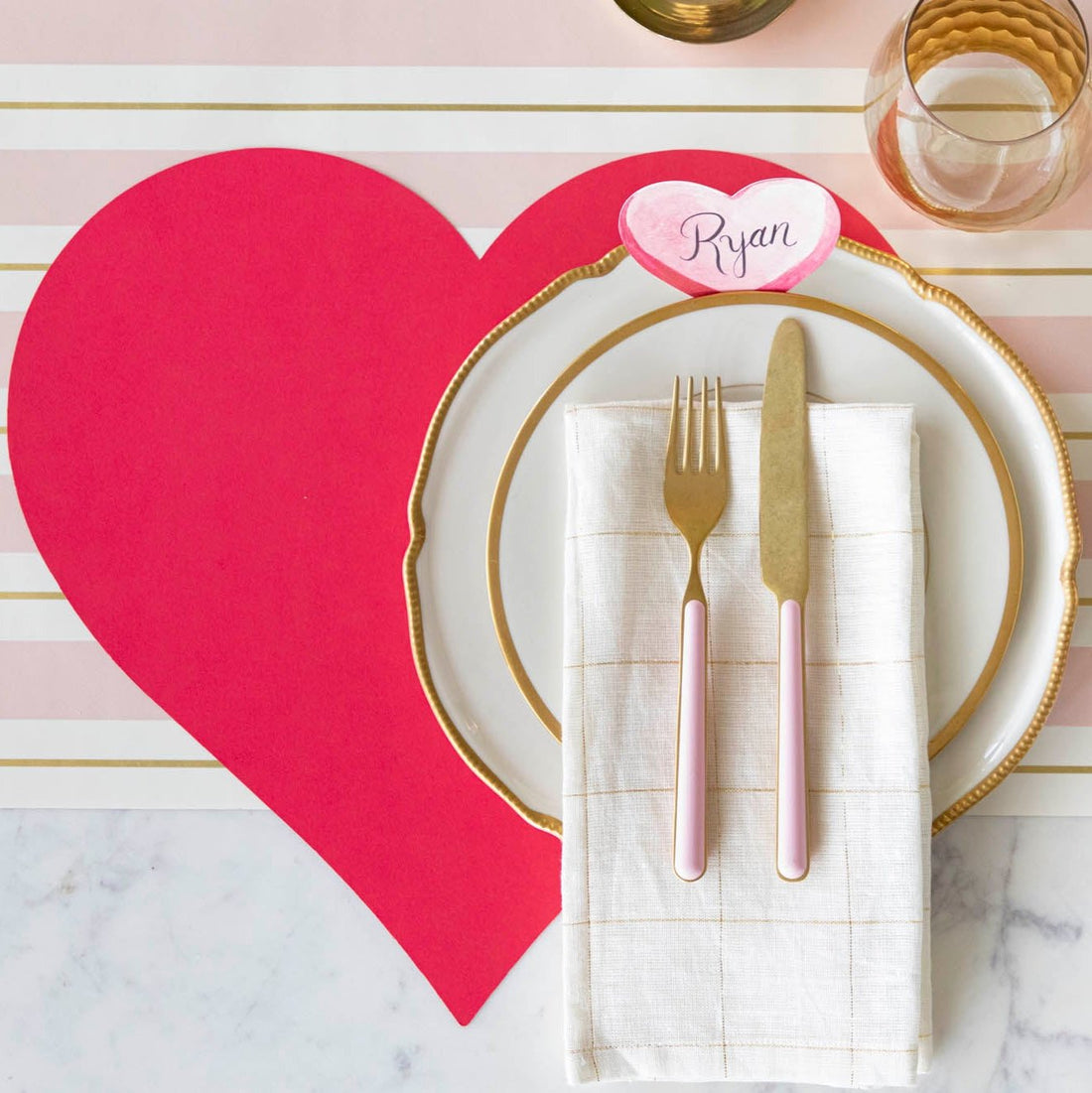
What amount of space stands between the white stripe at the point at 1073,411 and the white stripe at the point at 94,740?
1.74ft

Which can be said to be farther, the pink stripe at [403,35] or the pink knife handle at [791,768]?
the pink stripe at [403,35]

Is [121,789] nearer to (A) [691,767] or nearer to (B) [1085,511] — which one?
(A) [691,767]

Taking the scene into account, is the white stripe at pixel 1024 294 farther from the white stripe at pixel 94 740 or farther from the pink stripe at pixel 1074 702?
the white stripe at pixel 94 740

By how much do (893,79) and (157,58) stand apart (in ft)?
1.40

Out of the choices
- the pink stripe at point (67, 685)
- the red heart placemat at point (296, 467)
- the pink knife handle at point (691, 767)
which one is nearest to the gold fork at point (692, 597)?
the pink knife handle at point (691, 767)

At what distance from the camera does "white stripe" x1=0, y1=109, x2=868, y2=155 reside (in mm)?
591

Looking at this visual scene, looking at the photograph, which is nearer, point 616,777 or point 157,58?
point 616,777

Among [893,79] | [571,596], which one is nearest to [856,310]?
[893,79]

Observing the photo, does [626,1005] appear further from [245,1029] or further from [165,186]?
[165,186]

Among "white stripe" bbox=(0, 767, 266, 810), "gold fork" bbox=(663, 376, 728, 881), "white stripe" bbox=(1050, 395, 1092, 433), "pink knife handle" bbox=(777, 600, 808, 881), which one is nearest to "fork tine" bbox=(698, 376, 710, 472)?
"gold fork" bbox=(663, 376, 728, 881)

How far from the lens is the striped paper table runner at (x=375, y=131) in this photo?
0.58 metres

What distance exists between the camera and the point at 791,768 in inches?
19.3

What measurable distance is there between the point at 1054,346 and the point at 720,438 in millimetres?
214

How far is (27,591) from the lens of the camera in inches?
23.6
